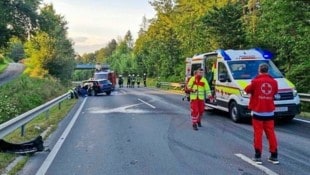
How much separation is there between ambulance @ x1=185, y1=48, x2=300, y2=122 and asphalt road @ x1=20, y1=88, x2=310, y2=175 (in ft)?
1.65

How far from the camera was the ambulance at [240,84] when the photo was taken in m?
13.4

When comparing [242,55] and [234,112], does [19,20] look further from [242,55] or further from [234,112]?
[234,112]

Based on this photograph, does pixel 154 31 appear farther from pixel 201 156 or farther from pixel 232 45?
pixel 201 156

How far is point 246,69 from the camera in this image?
1529 centimetres

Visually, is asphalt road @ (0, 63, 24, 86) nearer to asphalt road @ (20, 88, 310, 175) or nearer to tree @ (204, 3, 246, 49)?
tree @ (204, 3, 246, 49)

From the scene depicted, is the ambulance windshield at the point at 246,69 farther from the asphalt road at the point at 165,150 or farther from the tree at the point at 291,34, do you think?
→ the tree at the point at 291,34

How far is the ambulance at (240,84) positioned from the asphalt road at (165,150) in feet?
1.65

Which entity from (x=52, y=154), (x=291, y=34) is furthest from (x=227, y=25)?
(x=52, y=154)

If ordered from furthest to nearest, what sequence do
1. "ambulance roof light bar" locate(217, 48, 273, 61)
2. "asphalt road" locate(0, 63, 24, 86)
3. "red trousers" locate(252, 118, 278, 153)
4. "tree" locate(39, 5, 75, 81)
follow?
1. "asphalt road" locate(0, 63, 24, 86)
2. "tree" locate(39, 5, 75, 81)
3. "ambulance roof light bar" locate(217, 48, 273, 61)
4. "red trousers" locate(252, 118, 278, 153)

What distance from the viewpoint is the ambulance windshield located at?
49.0ft

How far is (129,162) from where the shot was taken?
26.9 ft

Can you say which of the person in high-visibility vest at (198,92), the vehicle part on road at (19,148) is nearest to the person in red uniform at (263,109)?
the vehicle part on road at (19,148)

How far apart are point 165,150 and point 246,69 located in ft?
22.7

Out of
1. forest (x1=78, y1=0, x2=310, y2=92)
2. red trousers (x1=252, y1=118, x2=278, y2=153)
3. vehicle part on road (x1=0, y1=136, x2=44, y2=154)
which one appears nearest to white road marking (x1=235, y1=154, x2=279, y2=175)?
red trousers (x1=252, y1=118, x2=278, y2=153)
